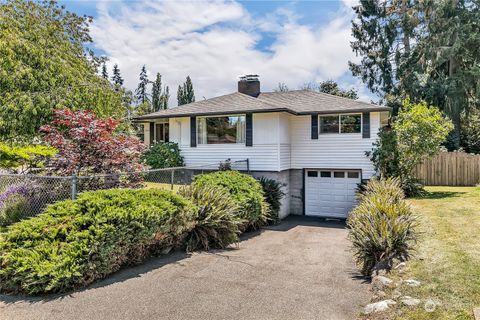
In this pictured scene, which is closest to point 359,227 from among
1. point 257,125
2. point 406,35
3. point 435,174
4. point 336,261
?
point 336,261

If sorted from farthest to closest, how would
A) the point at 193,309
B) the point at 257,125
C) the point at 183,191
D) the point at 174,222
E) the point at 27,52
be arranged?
the point at 257,125 → the point at 27,52 → the point at 183,191 → the point at 174,222 → the point at 193,309

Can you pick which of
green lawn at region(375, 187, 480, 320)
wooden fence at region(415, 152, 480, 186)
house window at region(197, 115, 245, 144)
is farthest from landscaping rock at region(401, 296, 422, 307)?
wooden fence at region(415, 152, 480, 186)

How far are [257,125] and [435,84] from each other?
13.7m

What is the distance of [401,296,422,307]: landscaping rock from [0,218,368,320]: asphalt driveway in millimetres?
680

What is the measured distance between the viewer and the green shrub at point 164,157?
14711 mm

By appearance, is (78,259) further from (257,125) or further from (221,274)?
(257,125)

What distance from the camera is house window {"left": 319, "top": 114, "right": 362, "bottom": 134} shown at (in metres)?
13.9

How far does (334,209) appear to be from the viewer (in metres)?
14.9

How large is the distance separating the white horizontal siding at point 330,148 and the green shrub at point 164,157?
17.1 ft

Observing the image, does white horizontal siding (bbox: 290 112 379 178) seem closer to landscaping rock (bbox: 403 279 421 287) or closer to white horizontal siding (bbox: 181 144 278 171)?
white horizontal siding (bbox: 181 144 278 171)

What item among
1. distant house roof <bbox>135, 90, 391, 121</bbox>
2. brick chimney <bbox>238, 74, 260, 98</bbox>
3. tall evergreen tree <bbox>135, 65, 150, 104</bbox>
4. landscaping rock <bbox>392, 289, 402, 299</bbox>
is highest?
tall evergreen tree <bbox>135, 65, 150, 104</bbox>

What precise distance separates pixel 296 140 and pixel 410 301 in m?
10.9

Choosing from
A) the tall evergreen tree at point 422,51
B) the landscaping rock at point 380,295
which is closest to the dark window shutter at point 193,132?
the landscaping rock at point 380,295

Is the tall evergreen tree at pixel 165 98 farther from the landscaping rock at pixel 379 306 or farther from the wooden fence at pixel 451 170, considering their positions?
the landscaping rock at pixel 379 306
